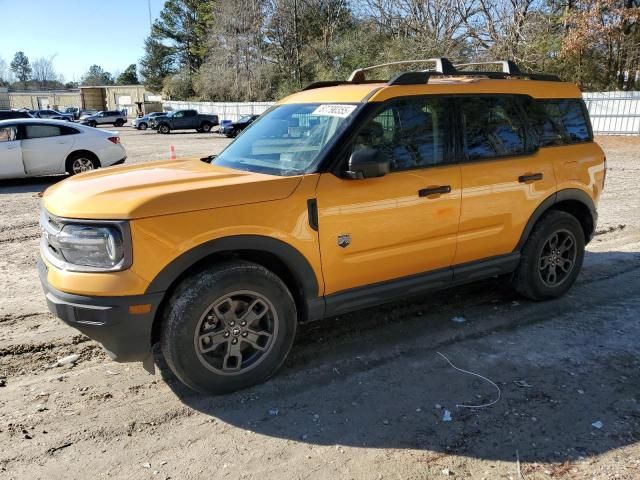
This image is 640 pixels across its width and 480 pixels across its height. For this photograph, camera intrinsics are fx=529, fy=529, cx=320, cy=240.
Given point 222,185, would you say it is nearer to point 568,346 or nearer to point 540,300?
point 568,346

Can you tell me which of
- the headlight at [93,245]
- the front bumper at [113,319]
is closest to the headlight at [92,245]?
the headlight at [93,245]

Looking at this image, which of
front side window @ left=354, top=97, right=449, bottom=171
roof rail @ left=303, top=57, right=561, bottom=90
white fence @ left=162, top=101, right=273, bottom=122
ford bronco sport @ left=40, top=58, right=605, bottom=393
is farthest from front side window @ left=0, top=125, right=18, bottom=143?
white fence @ left=162, top=101, right=273, bottom=122

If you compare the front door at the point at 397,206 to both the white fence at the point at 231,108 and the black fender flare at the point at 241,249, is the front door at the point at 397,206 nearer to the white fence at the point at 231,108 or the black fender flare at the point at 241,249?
the black fender flare at the point at 241,249

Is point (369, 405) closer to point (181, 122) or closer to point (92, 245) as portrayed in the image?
point (92, 245)

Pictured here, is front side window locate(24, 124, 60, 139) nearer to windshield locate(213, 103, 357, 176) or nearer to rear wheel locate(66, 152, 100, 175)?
rear wheel locate(66, 152, 100, 175)

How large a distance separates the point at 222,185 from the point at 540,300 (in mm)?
3340

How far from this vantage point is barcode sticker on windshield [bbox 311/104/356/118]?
3791 millimetres

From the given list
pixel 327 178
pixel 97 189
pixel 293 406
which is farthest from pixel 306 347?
pixel 97 189

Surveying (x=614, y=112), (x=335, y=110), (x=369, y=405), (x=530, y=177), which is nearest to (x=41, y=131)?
(x=335, y=110)

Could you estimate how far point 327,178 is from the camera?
3539 millimetres

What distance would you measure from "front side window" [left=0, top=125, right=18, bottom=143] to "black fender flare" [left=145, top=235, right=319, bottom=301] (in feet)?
34.5

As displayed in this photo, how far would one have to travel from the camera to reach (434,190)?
3.98 meters

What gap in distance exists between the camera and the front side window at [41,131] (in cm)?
1176

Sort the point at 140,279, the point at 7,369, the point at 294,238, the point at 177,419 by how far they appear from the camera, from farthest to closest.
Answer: the point at 7,369 → the point at 294,238 → the point at 177,419 → the point at 140,279
